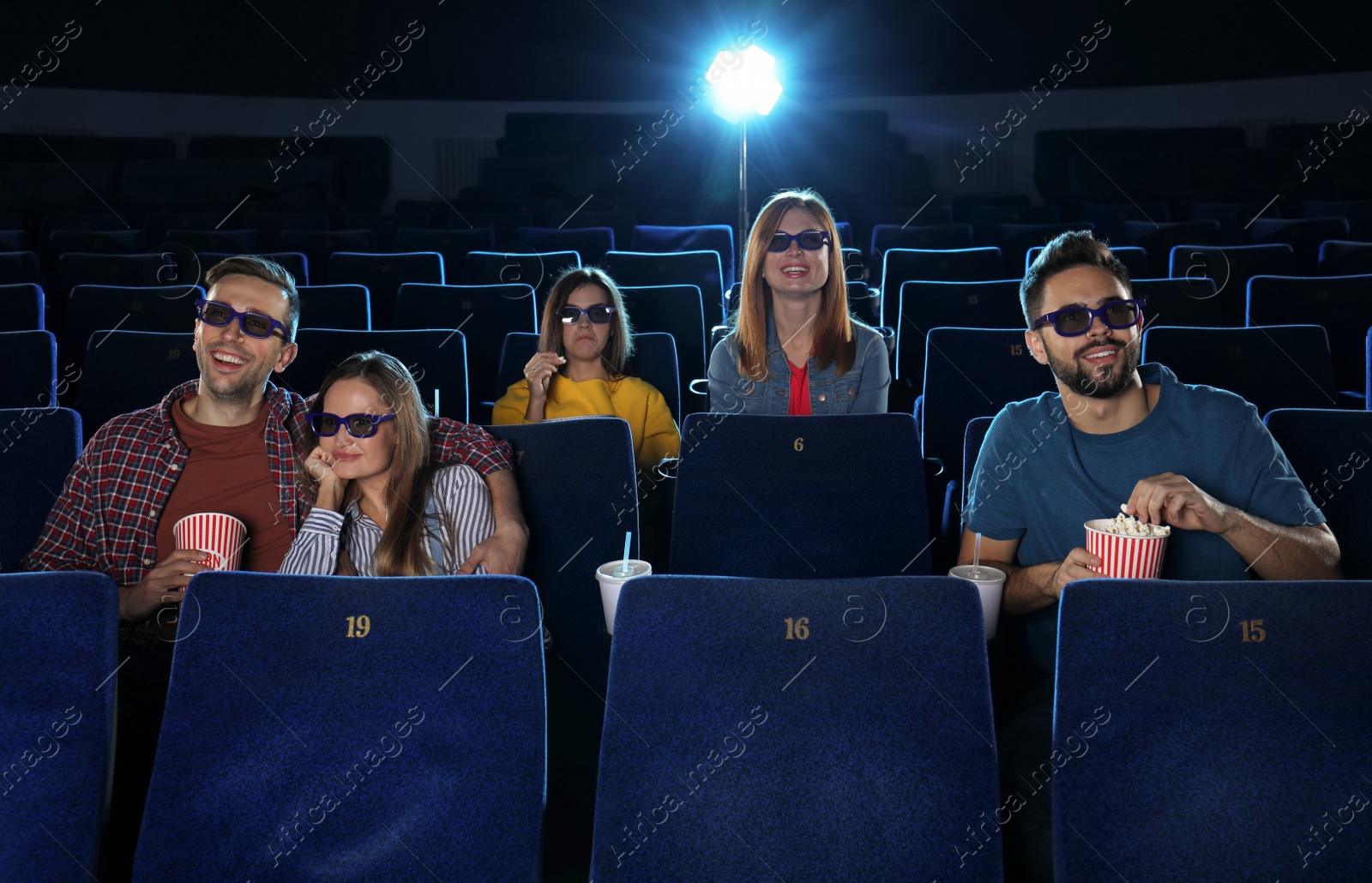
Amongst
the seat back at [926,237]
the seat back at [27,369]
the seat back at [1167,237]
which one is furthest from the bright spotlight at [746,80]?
the seat back at [27,369]

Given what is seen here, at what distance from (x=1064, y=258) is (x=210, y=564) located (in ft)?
5.20

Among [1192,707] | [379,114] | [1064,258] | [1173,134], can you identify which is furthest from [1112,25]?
[1192,707]

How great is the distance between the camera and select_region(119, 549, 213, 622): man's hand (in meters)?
1.69

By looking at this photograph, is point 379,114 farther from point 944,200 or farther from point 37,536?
point 37,536

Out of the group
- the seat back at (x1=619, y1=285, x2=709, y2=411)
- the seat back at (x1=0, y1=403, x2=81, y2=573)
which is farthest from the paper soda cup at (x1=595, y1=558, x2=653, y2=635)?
the seat back at (x1=619, y1=285, x2=709, y2=411)

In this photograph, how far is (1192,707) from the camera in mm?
1220

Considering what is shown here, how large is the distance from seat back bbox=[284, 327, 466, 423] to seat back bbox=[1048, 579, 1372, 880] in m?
1.98

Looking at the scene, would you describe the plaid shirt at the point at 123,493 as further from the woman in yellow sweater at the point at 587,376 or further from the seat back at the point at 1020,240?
the seat back at the point at 1020,240

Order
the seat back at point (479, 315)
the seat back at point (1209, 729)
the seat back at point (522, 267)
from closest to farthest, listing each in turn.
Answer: the seat back at point (1209, 729) → the seat back at point (479, 315) → the seat back at point (522, 267)

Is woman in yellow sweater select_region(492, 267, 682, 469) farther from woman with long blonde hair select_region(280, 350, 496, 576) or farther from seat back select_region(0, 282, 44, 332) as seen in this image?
seat back select_region(0, 282, 44, 332)

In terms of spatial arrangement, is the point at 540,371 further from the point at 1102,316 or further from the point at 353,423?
the point at 1102,316

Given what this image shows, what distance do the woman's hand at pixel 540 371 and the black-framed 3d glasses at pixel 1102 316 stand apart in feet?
4.31

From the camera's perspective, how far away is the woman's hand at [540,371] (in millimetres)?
2617

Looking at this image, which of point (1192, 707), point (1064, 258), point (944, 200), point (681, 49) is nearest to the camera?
point (1192, 707)
